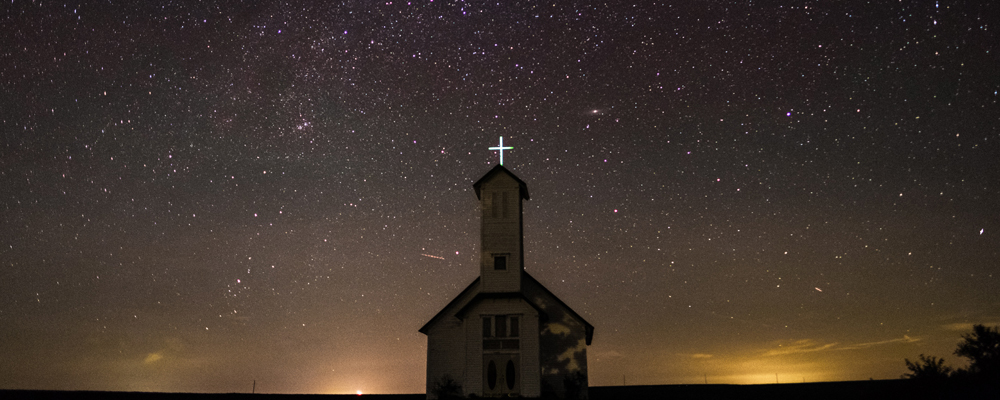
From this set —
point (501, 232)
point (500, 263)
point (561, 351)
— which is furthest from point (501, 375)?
point (501, 232)

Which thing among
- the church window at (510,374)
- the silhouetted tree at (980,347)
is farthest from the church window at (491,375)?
the silhouetted tree at (980,347)

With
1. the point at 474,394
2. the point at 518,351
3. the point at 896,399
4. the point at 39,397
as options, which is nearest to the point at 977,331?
the point at 896,399

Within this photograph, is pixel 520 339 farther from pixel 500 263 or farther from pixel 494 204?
pixel 494 204

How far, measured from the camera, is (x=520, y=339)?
1134 inches

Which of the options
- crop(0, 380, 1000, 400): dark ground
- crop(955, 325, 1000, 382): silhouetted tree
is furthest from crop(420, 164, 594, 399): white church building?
crop(955, 325, 1000, 382): silhouetted tree

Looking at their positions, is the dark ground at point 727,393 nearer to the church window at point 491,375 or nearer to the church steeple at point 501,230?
the church window at point 491,375

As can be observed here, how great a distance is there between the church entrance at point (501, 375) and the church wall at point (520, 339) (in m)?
0.26

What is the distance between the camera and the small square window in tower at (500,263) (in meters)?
30.2

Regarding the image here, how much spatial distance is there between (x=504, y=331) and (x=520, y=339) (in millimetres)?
894

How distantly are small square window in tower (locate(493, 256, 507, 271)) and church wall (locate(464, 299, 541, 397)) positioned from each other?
4.96ft

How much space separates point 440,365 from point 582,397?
6.77 meters

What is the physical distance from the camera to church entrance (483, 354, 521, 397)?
2838 centimetres

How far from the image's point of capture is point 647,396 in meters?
36.2

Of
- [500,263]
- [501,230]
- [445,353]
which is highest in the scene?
[501,230]
